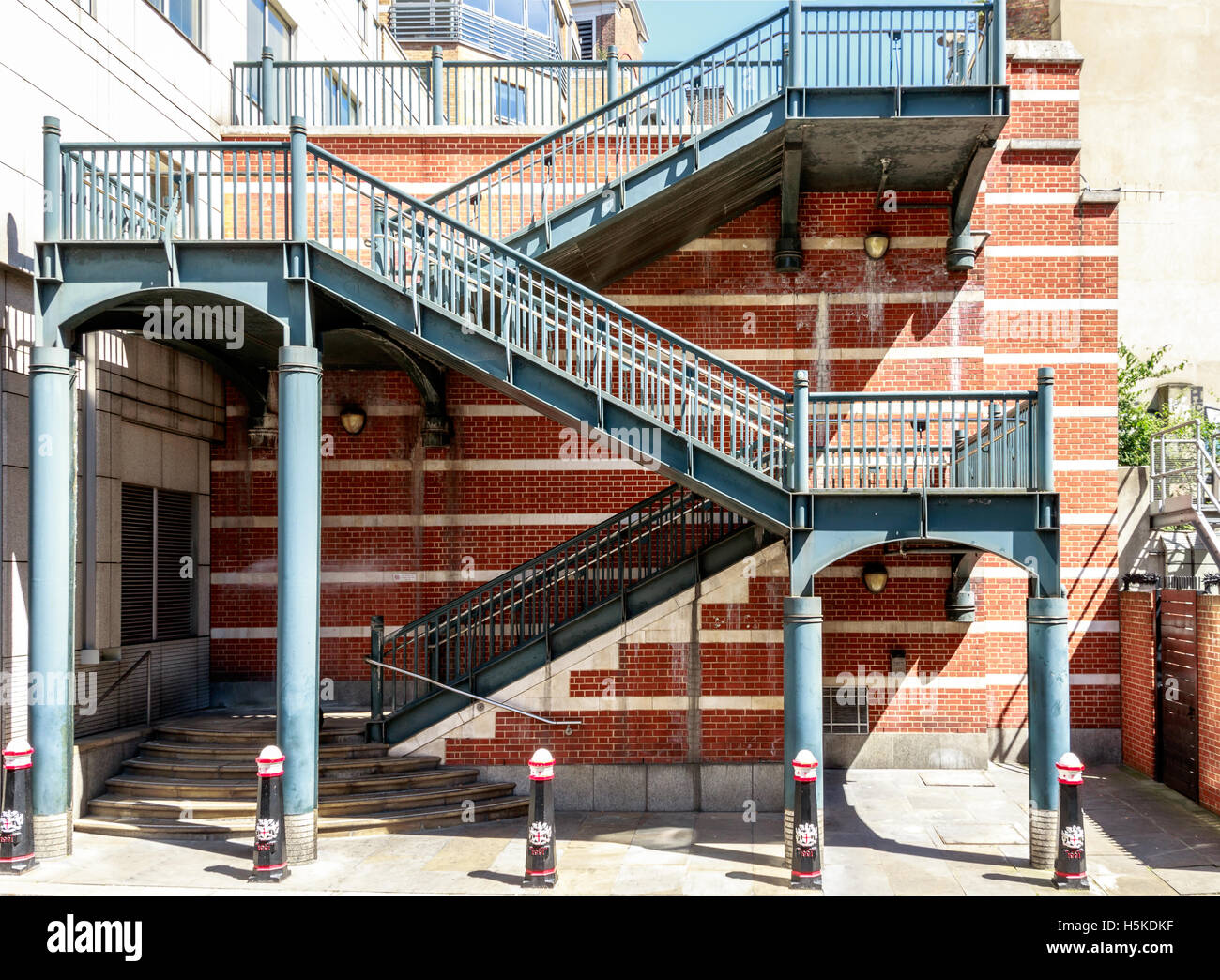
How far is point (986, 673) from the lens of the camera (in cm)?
1302

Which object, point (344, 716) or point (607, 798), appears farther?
point (344, 716)

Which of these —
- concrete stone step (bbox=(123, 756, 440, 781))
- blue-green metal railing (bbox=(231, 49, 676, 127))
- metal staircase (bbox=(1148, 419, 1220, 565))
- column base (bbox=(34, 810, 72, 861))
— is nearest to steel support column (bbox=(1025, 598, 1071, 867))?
metal staircase (bbox=(1148, 419, 1220, 565))

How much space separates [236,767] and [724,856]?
531cm

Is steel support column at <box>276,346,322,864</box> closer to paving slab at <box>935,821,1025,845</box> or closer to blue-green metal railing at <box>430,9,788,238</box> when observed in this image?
blue-green metal railing at <box>430,9,788,238</box>

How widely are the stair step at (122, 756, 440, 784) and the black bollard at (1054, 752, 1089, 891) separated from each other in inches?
261

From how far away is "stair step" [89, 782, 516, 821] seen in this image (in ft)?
33.9

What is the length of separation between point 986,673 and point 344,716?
8.26m

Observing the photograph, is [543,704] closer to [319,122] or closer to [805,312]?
[805,312]

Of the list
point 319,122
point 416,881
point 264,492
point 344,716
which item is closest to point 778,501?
point 416,881

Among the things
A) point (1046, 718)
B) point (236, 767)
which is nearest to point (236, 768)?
point (236, 767)

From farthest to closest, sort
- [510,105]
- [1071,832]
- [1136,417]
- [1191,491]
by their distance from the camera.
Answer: [510,105] → [1136,417] → [1191,491] → [1071,832]

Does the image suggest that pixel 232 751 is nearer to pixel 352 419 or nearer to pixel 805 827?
pixel 352 419

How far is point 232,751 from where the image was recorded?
11102 mm

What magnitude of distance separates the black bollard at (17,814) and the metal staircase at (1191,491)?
12632 mm
